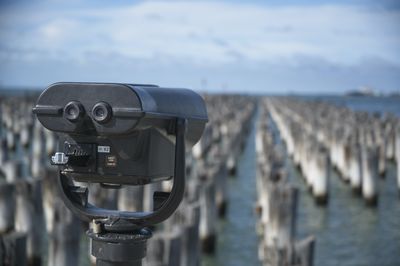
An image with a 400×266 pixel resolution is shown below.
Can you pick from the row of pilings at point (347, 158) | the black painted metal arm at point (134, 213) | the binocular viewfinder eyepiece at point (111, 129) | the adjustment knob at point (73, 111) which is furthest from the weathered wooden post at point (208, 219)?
the adjustment knob at point (73, 111)

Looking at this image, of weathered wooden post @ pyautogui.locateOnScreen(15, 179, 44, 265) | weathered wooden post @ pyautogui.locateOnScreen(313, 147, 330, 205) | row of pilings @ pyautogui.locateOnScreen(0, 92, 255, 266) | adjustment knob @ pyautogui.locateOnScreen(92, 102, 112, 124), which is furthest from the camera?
weathered wooden post @ pyautogui.locateOnScreen(313, 147, 330, 205)

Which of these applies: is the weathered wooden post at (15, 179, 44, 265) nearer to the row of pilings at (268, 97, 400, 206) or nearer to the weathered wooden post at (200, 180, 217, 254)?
the weathered wooden post at (200, 180, 217, 254)

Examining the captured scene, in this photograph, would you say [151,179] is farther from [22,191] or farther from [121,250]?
[22,191]

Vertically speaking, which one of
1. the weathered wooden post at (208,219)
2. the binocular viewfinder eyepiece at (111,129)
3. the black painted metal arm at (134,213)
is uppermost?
the binocular viewfinder eyepiece at (111,129)

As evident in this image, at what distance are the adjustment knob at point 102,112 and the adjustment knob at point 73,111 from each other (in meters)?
0.05

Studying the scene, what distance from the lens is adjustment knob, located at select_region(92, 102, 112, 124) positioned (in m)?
2.16

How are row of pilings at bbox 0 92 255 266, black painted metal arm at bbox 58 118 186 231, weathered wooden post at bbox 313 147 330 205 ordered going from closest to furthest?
1. black painted metal arm at bbox 58 118 186 231
2. row of pilings at bbox 0 92 255 266
3. weathered wooden post at bbox 313 147 330 205

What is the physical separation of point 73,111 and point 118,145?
0.60 ft

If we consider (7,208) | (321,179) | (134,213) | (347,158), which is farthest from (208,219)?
(347,158)

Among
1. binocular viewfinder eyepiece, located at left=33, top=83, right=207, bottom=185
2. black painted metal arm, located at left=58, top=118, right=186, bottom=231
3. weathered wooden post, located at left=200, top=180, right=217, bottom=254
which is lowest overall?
weathered wooden post, located at left=200, top=180, right=217, bottom=254

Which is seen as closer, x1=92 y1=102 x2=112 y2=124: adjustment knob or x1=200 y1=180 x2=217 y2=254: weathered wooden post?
x1=92 y1=102 x2=112 y2=124: adjustment knob

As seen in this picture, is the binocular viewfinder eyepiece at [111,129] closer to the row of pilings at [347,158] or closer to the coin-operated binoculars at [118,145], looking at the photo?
the coin-operated binoculars at [118,145]

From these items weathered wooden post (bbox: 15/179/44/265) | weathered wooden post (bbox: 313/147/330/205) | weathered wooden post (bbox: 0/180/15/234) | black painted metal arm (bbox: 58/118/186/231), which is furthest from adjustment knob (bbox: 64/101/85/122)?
weathered wooden post (bbox: 313/147/330/205)

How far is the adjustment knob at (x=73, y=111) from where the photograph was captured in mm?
2197
